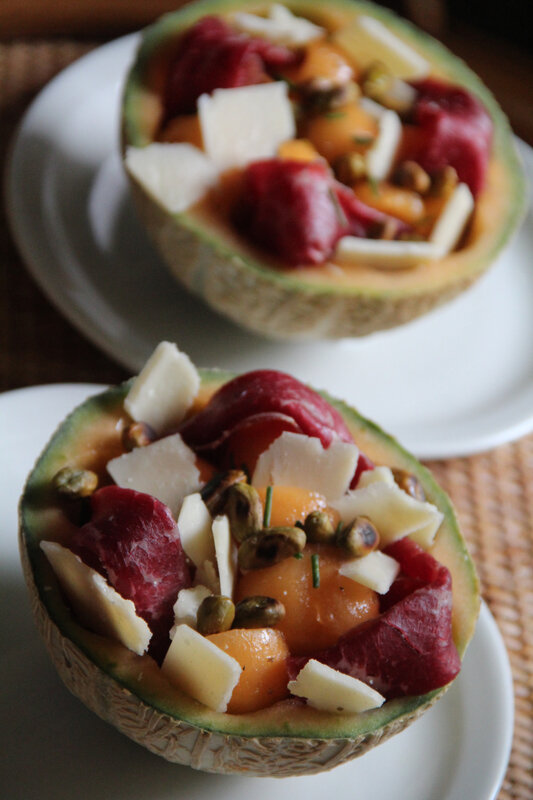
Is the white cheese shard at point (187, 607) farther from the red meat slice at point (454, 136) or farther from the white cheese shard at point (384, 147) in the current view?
the red meat slice at point (454, 136)

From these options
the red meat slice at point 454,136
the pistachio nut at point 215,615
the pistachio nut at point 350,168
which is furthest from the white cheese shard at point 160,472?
the red meat slice at point 454,136

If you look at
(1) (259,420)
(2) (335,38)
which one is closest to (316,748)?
(1) (259,420)

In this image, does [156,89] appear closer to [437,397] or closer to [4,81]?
[4,81]

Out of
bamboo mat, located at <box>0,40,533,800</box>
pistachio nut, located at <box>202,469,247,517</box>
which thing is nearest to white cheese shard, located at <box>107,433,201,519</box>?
pistachio nut, located at <box>202,469,247,517</box>

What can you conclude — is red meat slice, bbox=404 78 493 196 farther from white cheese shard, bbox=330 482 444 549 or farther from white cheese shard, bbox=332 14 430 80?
white cheese shard, bbox=330 482 444 549

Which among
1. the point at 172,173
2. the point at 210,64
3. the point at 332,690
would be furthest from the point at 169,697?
the point at 210,64

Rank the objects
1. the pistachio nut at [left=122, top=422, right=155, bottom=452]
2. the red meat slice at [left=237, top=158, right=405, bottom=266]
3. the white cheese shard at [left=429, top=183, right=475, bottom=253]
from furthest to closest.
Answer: the white cheese shard at [left=429, top=183, right=475, bottom=253], the red meat slice at [left=237, top=158, right=405, bottom=266], the pistachio nut at [left=122, top=422, right=155, bottom=452]
